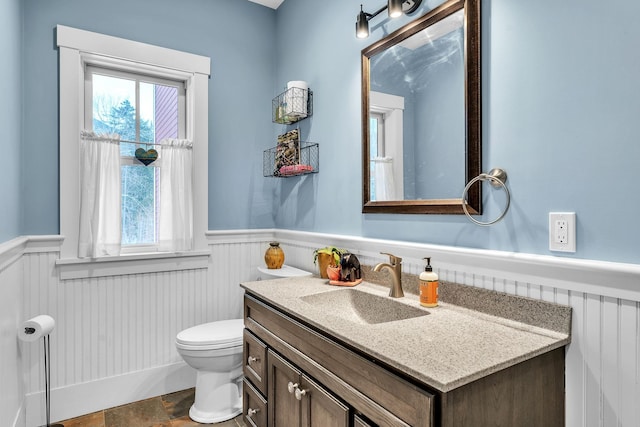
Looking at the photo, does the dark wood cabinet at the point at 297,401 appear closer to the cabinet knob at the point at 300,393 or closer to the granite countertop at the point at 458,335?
the cabinet knob at the point at 300,393

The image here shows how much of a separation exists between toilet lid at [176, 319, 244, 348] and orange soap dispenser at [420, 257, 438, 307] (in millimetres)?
1182

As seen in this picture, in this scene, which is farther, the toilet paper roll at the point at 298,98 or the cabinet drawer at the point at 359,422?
the toilet paper roll at the point at 298,98

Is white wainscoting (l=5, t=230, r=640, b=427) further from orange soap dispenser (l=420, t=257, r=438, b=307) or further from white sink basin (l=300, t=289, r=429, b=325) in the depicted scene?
white sink basin (l=300, t=289, r=429, b=325)

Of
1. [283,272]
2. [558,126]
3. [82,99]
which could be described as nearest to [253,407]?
[283,272]

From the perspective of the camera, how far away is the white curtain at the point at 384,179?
1.80 m

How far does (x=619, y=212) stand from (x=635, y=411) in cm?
54

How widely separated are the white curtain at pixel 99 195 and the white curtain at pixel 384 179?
1.59 m

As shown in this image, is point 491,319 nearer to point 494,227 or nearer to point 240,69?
point 494,227

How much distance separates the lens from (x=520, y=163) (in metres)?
1.27

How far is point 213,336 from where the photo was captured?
2.15 meters

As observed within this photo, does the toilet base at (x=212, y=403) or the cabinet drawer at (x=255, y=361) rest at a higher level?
the cabinet drawer at (x=255, y=361)

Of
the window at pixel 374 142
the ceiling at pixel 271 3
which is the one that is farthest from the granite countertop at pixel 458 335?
the ceiling at pixel 271 3

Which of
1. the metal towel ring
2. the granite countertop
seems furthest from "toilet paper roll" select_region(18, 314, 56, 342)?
the metal towel ring

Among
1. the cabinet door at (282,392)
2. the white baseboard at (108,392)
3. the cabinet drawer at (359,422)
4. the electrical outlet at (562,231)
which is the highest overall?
the electrical outlet at (562,231)
